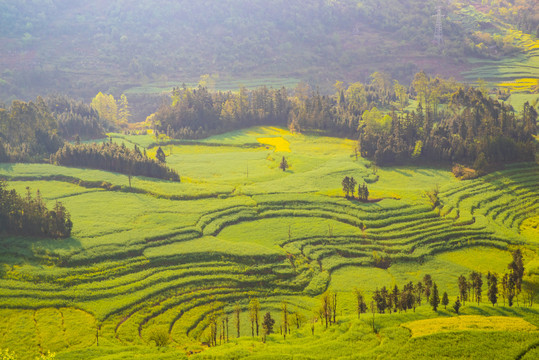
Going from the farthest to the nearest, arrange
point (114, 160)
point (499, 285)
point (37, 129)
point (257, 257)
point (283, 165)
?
point (37, 129) → point (283, 165) → point (114, 160) → point (257, 257) → point (499, 285)

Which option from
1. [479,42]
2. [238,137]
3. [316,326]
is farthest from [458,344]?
[479,42]

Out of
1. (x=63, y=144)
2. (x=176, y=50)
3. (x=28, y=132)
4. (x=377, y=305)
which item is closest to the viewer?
(x=377, y=305)

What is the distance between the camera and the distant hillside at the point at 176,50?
165375 mm

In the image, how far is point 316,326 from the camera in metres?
43.1

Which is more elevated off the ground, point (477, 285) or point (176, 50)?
point (176, 50)

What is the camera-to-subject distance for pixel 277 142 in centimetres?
10800

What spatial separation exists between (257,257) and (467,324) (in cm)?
2413

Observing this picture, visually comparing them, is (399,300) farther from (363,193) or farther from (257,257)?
(363,193)

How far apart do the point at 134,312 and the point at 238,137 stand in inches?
2764

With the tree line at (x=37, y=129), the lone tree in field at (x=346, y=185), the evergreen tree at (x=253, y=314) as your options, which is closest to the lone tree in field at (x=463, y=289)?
the evergreen tree at (x=253, y=314)

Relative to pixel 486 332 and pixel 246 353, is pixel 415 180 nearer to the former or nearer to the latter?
pixel 486 332

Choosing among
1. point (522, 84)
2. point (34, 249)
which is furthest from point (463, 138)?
point (34, 249)

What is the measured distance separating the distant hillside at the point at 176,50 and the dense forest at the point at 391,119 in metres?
35.1

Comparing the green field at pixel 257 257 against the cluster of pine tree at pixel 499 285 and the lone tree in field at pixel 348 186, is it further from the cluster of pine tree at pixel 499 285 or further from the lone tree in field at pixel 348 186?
the lone tree in field at pixel 348 186
